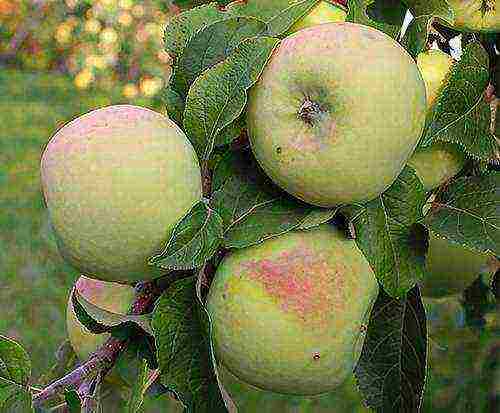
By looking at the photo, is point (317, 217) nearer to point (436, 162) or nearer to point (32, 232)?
point (436, 162)

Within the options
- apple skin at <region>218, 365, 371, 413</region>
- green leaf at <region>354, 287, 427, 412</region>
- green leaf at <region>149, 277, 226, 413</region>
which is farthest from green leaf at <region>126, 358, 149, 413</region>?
apple skin at <region>218, 365, 371, 413</region>

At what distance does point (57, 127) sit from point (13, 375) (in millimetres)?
3317

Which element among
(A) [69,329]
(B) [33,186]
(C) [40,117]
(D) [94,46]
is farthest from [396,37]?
(D) [94,46]

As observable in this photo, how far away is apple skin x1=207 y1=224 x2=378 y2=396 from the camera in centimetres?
70

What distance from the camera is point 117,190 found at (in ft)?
2.12

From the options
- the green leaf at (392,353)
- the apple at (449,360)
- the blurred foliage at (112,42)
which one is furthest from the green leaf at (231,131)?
the blurred foliage at (112,42)

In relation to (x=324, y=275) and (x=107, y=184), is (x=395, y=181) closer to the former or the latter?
(x=324, y=275)

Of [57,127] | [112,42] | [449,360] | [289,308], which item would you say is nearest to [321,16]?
[289,308]

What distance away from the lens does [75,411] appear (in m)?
0.67

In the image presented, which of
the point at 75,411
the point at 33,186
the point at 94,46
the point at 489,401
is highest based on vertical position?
the point at 75,411

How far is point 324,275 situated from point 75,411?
24 cm

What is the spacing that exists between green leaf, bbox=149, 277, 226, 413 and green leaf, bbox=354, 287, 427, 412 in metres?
0.21

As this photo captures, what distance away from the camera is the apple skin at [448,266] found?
0.90m

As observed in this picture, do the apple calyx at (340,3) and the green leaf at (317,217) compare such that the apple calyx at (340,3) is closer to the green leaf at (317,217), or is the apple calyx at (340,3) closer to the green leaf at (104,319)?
the green leaf at (317,217)
